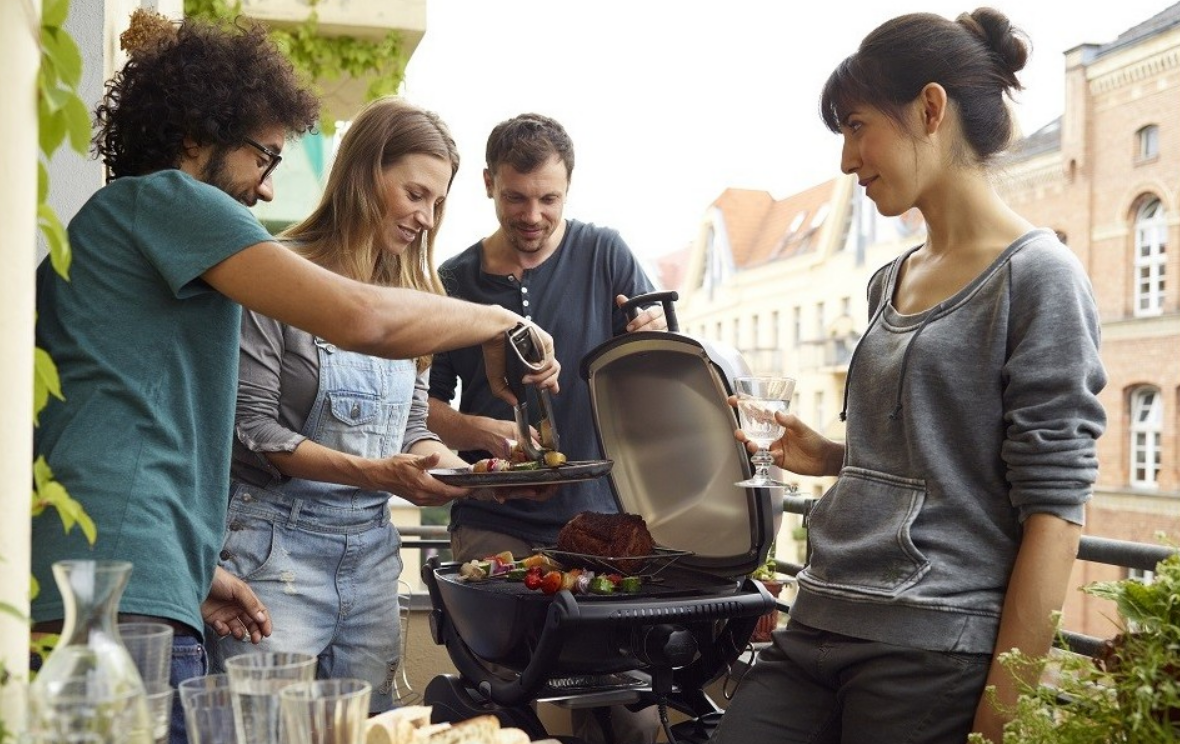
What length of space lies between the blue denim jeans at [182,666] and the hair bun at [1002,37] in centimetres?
145

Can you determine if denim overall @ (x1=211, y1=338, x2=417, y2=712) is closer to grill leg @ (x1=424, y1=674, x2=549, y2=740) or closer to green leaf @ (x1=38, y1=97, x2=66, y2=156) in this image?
grill leg @ (x1=424, y1=674, x2=549, y2=740)

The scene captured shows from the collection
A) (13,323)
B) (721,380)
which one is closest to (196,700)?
(13,323)

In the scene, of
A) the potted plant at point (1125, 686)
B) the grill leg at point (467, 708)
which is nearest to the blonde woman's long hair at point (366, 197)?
the grill leg at point (467, 708)

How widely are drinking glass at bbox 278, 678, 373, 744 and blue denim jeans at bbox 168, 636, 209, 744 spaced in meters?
0.53

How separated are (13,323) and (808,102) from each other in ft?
4.56

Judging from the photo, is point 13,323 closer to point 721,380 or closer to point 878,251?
point 721,380

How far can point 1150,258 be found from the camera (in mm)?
31281

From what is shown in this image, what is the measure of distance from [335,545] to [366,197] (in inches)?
29.4

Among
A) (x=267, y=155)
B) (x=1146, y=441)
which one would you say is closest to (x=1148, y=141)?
(x=1146, y=441)

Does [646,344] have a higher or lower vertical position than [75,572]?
higher

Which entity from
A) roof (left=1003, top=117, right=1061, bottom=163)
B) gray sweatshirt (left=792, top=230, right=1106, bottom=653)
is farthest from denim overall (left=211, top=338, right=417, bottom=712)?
roof (left=1003, top=117, right=1061, bottom=163)

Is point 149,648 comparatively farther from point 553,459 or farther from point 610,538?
point 610,538

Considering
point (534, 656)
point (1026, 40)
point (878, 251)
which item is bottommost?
point (534, 656)

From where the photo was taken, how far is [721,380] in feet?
8.00
